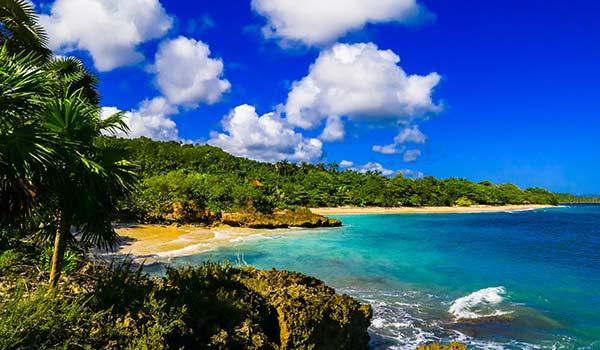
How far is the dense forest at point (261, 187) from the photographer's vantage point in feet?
143

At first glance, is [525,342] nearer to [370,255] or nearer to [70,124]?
[70,124]

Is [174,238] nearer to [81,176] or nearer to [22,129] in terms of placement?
[81,176]

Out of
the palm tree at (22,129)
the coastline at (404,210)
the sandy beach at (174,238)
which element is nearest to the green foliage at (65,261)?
the palm tree at (22,129)

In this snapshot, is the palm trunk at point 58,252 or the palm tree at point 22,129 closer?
the palm tree at point 22,129

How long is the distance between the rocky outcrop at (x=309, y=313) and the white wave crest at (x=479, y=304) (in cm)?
547

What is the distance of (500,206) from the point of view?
11462cm

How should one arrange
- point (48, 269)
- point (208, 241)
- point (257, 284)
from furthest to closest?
point (208, 241)
point (257, 284)
point (48, 269)

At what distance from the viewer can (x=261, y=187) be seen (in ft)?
216

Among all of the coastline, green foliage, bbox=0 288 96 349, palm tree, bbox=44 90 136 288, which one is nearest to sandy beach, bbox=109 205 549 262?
palm tree, bbox=44 90 136 288

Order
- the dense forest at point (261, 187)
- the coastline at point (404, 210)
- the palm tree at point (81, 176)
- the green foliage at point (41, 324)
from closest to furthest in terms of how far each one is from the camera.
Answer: the green foliage at point (41, 324) < the palm tree at point (81, 176) < the dense forest at point (261, 187) < the coastline at point (404, 210)

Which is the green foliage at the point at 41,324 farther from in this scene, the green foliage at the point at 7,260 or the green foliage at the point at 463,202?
the green foliage at the point at 463,202

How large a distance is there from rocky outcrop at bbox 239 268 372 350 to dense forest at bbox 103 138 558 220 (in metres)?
32.0

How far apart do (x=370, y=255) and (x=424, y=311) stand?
43.3 ft

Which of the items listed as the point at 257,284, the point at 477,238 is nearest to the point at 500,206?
the point at 477,238
